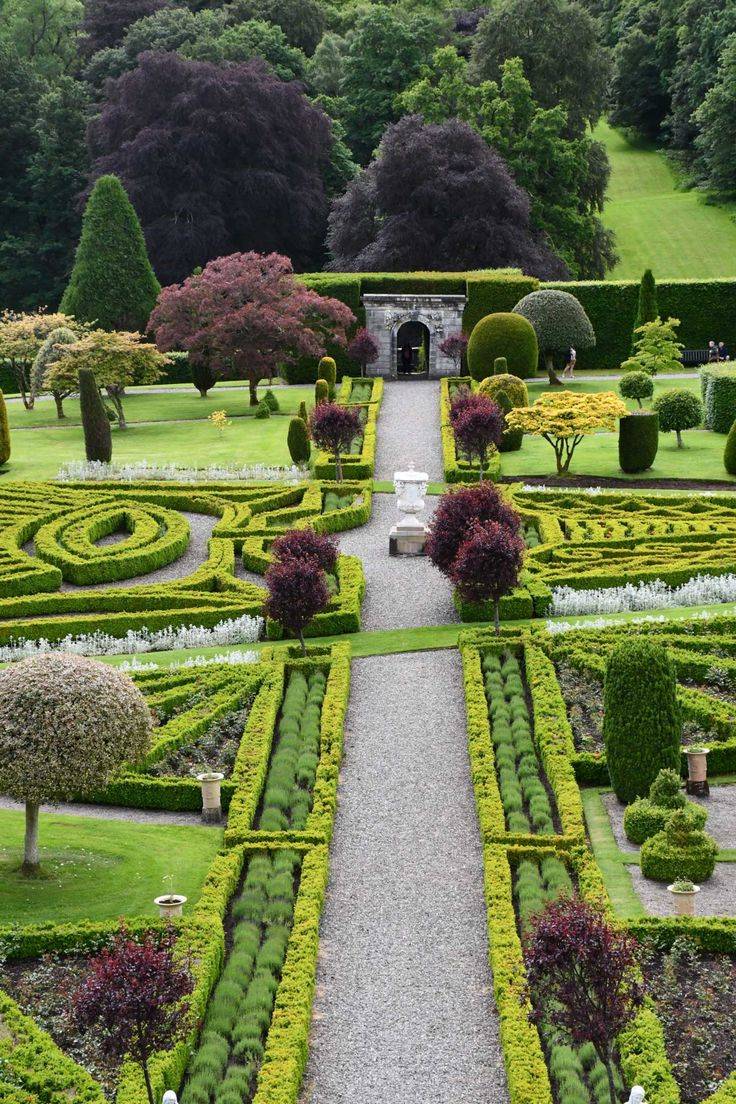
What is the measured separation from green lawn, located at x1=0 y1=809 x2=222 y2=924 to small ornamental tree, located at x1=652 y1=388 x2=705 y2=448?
88.1ft

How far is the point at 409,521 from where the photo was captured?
32.8 m

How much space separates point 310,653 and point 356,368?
3313 centimetres

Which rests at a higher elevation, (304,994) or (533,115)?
(533,115)

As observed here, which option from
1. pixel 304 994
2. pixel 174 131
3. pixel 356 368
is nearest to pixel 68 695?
pixel 304 994

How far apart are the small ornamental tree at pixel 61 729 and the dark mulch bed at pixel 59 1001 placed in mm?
1894

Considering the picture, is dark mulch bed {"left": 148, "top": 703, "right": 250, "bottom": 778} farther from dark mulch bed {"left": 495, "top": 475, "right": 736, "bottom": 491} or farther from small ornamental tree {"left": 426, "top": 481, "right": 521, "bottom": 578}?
dark mulch bed {"left": 495, "top": 475, "right": 736, "bottom": 491}

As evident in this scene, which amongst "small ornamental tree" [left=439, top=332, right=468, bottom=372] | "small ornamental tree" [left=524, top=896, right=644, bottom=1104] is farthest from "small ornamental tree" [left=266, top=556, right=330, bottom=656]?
"small ornamental tree" [left=439, top=332, right=468, bottom=372]

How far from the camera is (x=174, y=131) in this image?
225 feet

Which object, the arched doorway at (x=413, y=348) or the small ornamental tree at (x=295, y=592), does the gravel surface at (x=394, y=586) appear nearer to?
the small ornamental tree at (x=295, y=592)

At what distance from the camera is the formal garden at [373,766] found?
1388cm

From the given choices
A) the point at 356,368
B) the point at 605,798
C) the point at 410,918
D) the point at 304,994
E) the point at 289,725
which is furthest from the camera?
the point at 356,368

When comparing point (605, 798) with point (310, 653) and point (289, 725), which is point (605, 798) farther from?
point (310, 653)

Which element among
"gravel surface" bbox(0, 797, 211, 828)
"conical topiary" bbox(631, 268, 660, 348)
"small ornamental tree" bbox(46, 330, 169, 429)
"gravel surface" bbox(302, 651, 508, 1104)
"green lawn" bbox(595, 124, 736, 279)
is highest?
"green lawn" bbox(595, 124, 736, 279)

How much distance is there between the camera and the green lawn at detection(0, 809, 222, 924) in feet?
56.0
